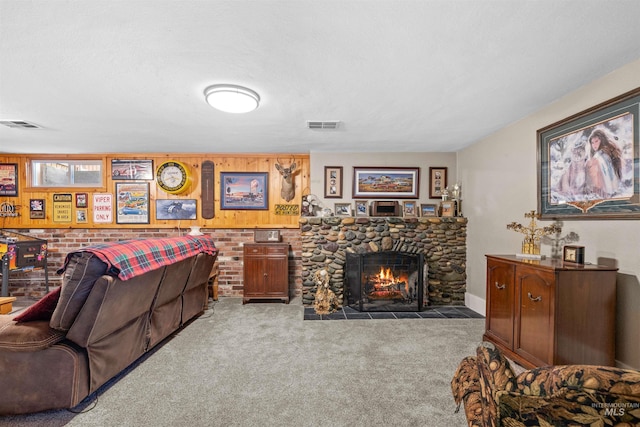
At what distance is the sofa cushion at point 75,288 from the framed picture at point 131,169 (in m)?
3.35

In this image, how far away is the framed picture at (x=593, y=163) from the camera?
6.55ft

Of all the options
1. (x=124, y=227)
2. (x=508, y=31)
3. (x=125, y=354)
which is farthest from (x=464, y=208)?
(x=124, y=227)

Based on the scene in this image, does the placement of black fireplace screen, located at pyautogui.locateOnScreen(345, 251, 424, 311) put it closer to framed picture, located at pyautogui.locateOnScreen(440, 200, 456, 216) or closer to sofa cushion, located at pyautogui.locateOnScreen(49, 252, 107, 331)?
framed picture, located at pyautogui.locateOnScreen(440, 200, 456, 216)

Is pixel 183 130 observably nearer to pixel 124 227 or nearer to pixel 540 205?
pixel 124 227

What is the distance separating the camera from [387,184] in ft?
14.9

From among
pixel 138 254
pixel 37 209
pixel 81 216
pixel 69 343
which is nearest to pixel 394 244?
pixel 138 254

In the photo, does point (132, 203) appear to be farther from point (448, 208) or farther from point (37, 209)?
point (448, 208)

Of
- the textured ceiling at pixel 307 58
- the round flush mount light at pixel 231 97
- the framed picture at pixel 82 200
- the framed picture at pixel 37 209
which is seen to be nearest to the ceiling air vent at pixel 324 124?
the textured ceiling at pixel 307 58

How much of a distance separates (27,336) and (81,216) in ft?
12.4

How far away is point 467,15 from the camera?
1.50 meters

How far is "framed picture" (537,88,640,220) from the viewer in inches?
78.5

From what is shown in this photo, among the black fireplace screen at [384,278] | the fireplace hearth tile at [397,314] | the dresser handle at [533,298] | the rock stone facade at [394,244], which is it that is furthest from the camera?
the rock stone facade at [394,244]

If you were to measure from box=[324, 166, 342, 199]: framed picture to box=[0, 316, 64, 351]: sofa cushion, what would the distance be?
3.41 metres

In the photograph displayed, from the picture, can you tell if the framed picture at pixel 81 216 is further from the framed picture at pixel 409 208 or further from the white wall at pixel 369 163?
the framed picture at pixel 409 208
